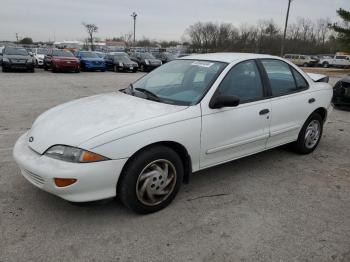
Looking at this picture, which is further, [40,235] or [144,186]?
[144,186]

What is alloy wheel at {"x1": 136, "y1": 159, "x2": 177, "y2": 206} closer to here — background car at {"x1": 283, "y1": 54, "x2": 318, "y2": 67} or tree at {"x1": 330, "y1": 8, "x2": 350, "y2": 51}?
tree at {"x1": 330, "y1": 8, "x2": 350, "y2": 51}

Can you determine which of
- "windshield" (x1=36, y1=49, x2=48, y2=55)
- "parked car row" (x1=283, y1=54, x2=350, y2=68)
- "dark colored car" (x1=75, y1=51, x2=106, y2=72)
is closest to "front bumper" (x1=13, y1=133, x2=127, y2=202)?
"dark colored car" (x1=75, y1=51, x2=106, y2=72)

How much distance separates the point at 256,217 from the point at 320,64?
1825 inches

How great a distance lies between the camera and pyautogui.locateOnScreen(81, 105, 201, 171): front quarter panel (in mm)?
2951

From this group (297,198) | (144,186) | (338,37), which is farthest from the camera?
(338,37)

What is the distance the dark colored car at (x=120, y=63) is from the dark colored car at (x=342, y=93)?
1647cm

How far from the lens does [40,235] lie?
9.62ft

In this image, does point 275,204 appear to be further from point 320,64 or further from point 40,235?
point 320,64

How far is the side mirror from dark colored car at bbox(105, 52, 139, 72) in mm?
20595

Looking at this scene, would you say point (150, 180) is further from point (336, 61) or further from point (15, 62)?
point (336, 61)

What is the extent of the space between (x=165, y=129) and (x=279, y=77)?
214 centimetres

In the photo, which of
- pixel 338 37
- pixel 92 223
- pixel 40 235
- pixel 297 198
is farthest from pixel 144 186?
pixel 338 37

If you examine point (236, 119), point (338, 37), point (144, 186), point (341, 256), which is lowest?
point (341, 256)

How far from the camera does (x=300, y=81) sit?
4.90 meters
